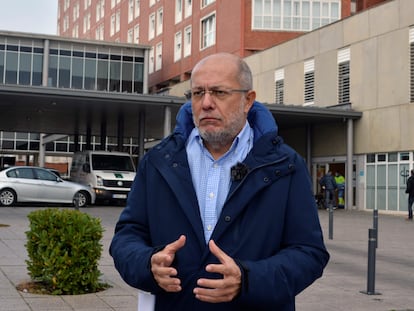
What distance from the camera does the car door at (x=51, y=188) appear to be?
922 inches

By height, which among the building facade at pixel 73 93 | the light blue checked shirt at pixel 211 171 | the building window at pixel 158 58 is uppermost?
the building window at pixel 158 58

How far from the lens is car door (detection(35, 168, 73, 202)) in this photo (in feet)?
76.8

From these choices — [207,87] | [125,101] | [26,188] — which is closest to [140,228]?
[207,87]

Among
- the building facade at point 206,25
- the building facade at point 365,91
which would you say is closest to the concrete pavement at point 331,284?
the building facade at point 365,91

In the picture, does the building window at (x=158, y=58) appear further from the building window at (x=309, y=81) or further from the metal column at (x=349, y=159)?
the metal column at (x=349, y=159)

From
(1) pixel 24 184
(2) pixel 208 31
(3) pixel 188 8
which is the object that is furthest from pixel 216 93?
(3) pixel 188 8

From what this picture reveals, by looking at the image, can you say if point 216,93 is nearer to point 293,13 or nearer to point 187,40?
point 293,13

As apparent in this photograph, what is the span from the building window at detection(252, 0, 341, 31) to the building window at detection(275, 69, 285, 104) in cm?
Result: 1000

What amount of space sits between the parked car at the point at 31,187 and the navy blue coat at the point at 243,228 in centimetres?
2128

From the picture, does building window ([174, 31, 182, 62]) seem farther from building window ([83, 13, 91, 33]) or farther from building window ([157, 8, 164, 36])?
building window ([83, 13, 91, 33])

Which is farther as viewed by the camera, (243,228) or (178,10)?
(178,10)

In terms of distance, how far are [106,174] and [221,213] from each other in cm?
2272

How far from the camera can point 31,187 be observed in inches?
917

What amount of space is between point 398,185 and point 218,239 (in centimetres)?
2550
